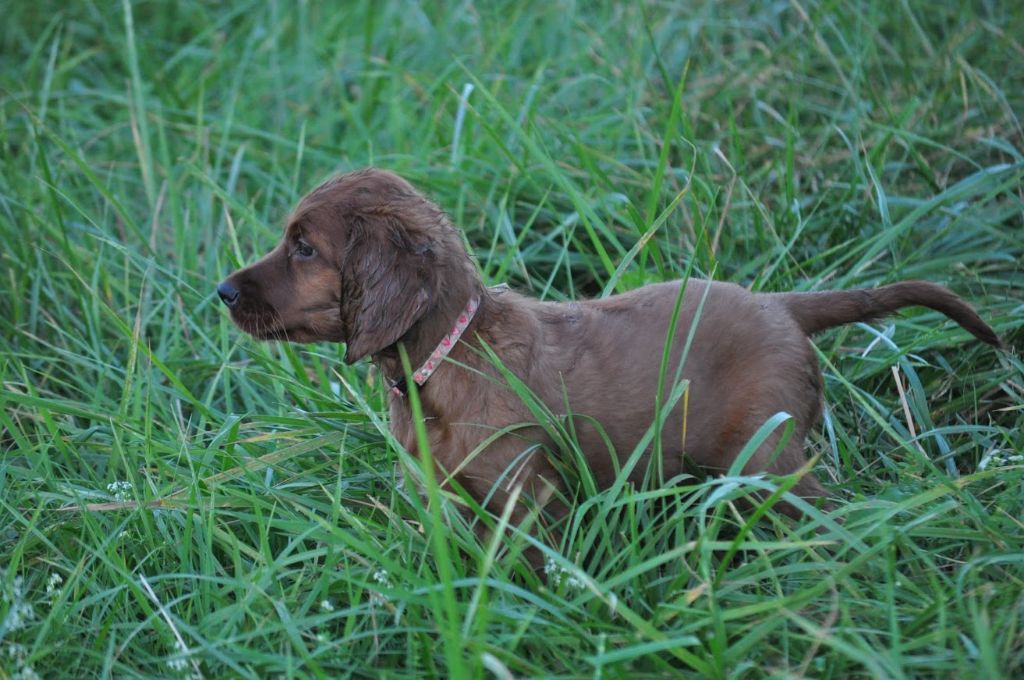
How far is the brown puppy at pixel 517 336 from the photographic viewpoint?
9.64 feet

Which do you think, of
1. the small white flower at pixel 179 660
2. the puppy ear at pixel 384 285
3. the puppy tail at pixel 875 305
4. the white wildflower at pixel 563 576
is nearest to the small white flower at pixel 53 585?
the small white flower at pixel 179 660

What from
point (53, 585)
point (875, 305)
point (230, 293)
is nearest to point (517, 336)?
point (230, 293)

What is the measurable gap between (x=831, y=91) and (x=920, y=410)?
2.47 m

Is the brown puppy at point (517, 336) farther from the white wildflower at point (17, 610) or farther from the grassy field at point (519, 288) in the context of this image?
the white wildflower at point (17, 610)

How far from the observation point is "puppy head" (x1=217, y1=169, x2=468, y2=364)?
9.55 feet

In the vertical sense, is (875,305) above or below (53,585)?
above

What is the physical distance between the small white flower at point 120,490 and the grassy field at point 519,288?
0.8 inches

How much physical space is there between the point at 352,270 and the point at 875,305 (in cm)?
149

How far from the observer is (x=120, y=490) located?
3.16 metres

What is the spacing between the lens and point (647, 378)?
3082mm

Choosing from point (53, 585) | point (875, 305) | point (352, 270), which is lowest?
point (53, 585)

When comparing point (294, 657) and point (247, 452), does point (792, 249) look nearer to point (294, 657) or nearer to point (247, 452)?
point (247, 452)

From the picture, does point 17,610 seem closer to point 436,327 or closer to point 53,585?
point 53,585

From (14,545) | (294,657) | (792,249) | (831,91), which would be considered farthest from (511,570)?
(831,91)
